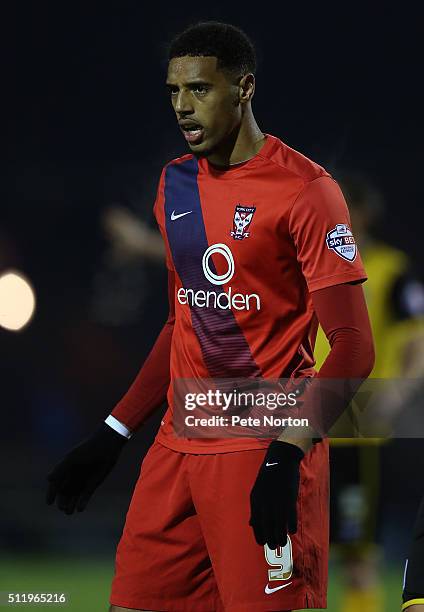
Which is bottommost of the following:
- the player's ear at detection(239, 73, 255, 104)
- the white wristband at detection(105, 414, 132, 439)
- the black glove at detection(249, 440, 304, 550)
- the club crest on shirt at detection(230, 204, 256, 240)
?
the black glove at detection(249, 440, 304, 550)

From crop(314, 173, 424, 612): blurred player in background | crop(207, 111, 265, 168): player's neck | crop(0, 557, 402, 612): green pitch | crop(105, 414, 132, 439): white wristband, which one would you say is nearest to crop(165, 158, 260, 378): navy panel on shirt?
crop(207, 111, 265, 168): player's neck

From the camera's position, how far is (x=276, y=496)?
108 inches

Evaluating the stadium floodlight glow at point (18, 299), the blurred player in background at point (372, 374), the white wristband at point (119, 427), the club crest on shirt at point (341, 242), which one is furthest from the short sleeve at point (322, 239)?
the stadium floodlight glow at point (18, 299)

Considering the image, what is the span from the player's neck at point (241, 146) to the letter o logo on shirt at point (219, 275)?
219 millimetres

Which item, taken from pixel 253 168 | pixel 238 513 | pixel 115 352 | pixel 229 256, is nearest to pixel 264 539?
pixel 238 513

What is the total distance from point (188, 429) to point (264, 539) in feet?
1.16

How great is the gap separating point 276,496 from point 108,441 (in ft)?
2.27

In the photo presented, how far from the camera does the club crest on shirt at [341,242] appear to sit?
2865mm

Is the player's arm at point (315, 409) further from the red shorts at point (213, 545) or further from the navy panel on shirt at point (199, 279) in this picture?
the navy panel on shirt at point (199, 279)

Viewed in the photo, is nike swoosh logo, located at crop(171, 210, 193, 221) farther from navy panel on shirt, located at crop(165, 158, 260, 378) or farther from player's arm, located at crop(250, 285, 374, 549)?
player's arm, located at crop(250, 285, 374, 549)

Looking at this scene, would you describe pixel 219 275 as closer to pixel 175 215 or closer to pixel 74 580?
pixel 175 215

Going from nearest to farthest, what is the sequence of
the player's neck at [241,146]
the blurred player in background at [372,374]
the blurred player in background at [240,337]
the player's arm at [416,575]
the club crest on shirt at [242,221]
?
1. the player's arm at [416,575]
2. the blurred player in background at [240,337]
3. the club crest on shirt at [242,221]
4. the player's neck at [241,146]
5. the blurred player in background at [372,374]

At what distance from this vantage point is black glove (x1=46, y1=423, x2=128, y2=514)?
3.30 meters

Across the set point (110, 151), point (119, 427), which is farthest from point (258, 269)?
point (110, 151)
